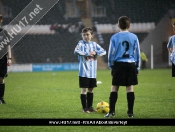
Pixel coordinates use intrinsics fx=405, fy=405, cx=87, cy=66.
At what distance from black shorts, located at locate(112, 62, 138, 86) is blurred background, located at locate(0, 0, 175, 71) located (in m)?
13.6

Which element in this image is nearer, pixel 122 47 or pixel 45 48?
pixel 122 47

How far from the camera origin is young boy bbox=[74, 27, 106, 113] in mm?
7352

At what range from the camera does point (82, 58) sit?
7488mm

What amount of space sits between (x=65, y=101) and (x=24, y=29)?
15148 mm

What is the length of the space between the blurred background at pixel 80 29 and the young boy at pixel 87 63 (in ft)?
41.6

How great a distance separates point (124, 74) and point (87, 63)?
1113 millimetres

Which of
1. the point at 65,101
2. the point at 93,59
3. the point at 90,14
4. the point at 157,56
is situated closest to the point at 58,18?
the point at 90,14

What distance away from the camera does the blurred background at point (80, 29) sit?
2162 cm

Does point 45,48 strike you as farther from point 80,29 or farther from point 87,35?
point 87,35

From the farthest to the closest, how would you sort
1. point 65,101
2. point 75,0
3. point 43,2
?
1. point 75,0
2. point 43,2
3. point 65,101

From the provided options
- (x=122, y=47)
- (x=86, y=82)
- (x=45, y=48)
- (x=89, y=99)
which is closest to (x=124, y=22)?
(x=122, y=47)

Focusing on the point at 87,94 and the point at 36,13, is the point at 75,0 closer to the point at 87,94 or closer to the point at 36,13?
the point at 36,13

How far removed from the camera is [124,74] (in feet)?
21.4

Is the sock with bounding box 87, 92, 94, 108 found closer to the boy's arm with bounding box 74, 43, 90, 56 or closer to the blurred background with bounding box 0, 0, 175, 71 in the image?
the boy's arm with bounding box 74, 43, 90, 56
